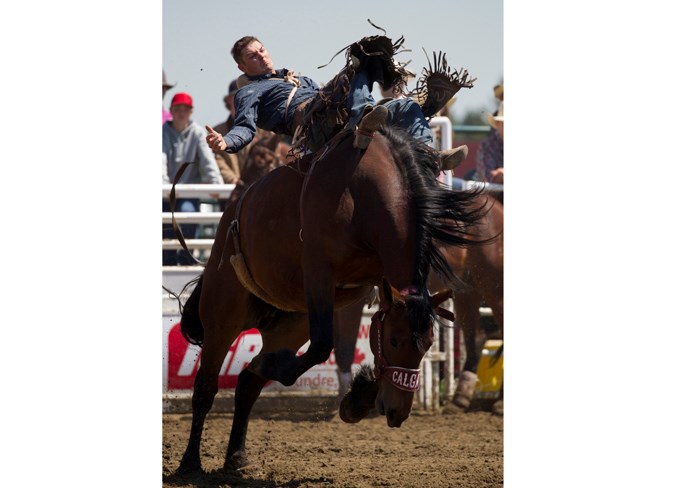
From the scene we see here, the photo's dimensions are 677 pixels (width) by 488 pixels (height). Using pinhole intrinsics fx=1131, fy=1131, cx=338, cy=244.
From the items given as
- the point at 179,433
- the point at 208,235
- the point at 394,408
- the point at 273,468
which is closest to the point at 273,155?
the point at 208,235

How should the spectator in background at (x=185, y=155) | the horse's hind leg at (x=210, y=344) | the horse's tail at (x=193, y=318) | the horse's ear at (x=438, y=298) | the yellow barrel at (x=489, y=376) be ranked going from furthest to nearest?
the yellow barrel at (x=489, y=376)
the spectator in background at (x=185, y=155)
the horse's tail at (x=193, y=318)
the horse's hind leg at (x=210, y=344)
the horse's ear at (x=438, y=298)

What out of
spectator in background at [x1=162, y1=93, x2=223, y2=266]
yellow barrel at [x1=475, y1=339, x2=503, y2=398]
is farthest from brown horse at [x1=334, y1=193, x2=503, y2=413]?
spectator in background at [x1=162, y1=93, x2=223, y2=266]

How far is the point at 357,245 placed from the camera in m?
4.99

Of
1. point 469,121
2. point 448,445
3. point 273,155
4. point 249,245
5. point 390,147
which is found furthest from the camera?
point 469,121

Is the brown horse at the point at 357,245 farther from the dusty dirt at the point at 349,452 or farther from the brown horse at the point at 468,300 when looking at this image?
the brown horse at the point at 468,300

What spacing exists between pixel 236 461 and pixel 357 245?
5.30 feet

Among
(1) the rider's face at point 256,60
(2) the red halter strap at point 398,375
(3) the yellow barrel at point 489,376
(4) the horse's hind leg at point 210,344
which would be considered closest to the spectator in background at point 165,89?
(1) the rider's face at point 256,60

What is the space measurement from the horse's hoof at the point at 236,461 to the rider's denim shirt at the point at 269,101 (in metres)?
1.72

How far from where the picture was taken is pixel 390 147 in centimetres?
503

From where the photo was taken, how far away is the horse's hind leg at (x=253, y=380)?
5980mm

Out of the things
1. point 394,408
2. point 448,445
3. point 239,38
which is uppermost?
point 239,38

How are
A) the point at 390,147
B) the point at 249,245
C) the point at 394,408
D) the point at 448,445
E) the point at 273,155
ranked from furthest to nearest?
1. the point at 273,155
2. the point at 448,445
3. the point at 249,245
4. the point at 390,147
5. the point at 394,408
